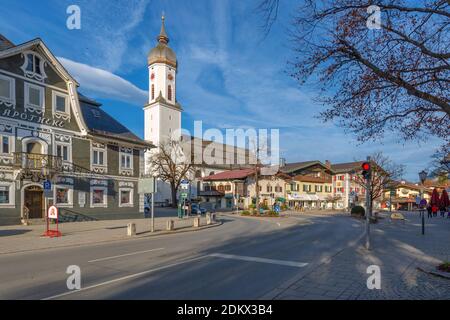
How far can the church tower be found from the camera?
74188 mm

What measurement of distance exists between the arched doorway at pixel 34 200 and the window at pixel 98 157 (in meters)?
5.04

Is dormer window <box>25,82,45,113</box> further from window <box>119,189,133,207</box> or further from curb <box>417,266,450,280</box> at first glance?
curb <box>417,266,450,280</box>

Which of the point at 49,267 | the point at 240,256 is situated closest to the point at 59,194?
the point at 49,267

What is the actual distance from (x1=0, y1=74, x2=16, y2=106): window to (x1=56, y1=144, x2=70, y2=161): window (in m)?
4.45

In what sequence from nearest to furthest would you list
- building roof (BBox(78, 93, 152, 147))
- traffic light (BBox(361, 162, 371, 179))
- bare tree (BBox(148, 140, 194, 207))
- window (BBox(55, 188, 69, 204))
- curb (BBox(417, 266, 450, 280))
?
curb (BBox(417, 266, 450, 280)) → traffic light (BBox(361, 162, 371, 179)) → window (BBox(55, 188, 69, 204)) → building roof (BBox(78, 93, 152, 147)) → bare tree (BBox(148, 140, 194, 207))

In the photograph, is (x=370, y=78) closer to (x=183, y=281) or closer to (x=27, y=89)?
(x=183, y=281)

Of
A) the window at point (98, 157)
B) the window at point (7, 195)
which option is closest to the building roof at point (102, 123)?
the window at point (98, 157)

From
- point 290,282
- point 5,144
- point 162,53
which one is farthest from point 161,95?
point 290,282

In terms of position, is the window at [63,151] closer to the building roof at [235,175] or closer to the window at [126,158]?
the window at [126,158]

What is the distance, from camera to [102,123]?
99.7ft

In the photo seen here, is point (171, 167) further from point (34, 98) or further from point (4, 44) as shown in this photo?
point (4, 44)

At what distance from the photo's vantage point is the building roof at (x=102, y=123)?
28984 mm

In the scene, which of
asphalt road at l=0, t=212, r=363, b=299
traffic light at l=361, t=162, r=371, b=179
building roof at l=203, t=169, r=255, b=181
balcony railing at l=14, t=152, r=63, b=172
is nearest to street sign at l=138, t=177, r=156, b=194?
asphalt road at l=0, t=212, r=363, b=299
